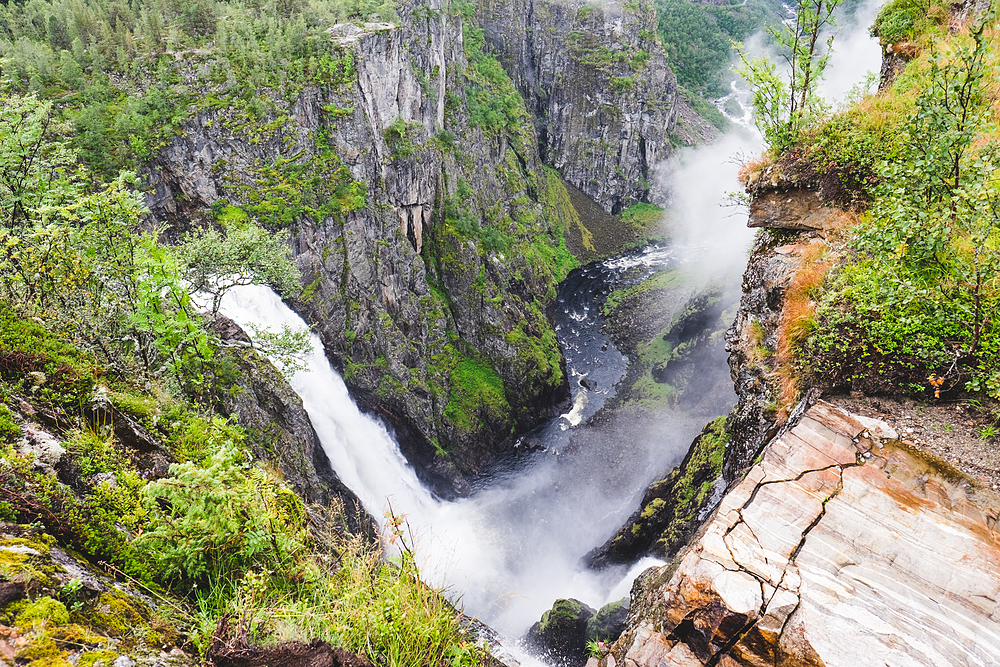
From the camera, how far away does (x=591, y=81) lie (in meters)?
75.2

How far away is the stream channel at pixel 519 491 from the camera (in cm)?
2155

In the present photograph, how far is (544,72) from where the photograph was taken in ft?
255

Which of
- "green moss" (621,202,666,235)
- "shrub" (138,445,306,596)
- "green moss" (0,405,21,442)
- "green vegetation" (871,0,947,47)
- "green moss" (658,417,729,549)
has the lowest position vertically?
"green moss" (621,202,666,235)

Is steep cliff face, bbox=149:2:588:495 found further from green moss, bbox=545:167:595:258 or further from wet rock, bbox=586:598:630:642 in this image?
green moss, bbox=545:167:595:258

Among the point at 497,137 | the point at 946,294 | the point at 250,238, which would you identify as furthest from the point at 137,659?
the point at 497,137

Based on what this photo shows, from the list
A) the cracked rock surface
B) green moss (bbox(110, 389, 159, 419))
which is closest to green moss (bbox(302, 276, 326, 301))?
green moss (bbox(110, 389, 159, 419))

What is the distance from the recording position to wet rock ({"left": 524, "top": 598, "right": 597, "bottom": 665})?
16781 mm

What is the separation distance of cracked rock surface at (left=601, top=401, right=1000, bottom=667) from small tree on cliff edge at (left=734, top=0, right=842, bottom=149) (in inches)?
256

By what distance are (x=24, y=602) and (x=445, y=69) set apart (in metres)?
48.0

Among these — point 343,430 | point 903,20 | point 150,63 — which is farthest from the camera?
point 150,63

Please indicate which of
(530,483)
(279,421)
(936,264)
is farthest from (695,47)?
(936,264)

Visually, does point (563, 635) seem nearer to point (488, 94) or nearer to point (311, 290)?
point (311, 290)

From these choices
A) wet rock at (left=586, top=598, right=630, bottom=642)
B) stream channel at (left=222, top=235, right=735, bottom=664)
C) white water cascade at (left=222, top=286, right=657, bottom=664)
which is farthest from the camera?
stream channel at (left=222, top=235, right=735, bottom=664)

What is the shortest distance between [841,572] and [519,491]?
25.5 metres
